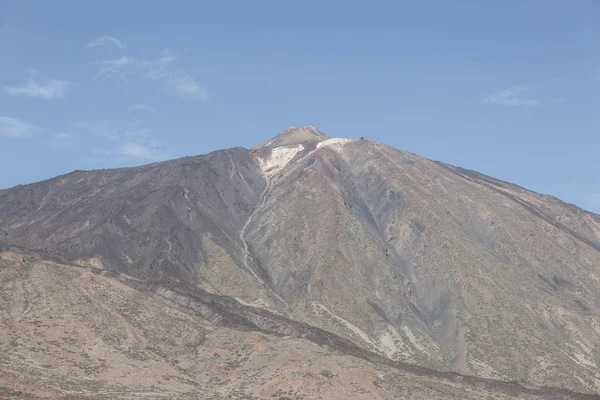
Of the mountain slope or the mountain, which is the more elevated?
the mountain

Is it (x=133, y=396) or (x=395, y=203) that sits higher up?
(x=395, y=203)

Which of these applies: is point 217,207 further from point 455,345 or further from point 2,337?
point 2,337

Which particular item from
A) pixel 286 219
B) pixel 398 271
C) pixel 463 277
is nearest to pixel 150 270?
pixel 286 219

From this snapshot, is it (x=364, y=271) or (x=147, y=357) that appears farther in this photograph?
(x=364, y=271)

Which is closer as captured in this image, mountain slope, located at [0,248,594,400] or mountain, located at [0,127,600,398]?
mountain slope, located at [0,248,594,400]

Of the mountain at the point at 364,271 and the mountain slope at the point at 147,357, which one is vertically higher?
the mountain at the point at 364,271

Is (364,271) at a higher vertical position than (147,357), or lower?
higher

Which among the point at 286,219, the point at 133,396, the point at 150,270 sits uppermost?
the point at 286,219

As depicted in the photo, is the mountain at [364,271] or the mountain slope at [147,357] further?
the mountain at [364,271]
